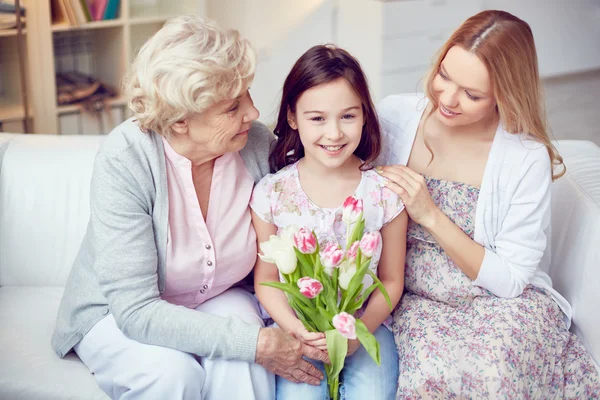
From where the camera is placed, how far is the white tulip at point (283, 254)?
141 cm

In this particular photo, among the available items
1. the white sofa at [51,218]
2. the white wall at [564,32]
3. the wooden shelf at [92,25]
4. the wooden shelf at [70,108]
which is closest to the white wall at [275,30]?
the wooden shelf at [92,25]

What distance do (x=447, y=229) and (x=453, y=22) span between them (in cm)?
321

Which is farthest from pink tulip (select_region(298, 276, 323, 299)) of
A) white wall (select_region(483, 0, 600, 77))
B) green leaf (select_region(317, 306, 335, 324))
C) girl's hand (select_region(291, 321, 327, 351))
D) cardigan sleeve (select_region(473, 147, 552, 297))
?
white wall (select_region(483, 0, 600, 77))

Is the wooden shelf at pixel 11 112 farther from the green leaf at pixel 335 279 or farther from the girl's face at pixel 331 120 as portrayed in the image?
the green leaf at pixel 335 279

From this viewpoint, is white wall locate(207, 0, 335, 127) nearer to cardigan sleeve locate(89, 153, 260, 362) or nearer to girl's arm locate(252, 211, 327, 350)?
girl's arm locate(252, 211, 327, 350)

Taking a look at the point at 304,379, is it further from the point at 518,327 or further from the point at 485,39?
the point at 485,39

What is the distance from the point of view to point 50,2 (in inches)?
136

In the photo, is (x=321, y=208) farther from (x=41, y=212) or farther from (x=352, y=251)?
(x=41, y=212)

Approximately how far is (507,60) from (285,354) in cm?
85

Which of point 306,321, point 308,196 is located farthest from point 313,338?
point 308,196

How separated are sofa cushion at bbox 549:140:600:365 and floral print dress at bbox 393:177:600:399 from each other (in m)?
0.06

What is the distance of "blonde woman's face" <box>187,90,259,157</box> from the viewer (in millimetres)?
1617

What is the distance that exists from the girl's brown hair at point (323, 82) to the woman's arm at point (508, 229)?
94mm

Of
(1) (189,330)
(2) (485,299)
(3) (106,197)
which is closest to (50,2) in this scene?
(3) (106,197)
